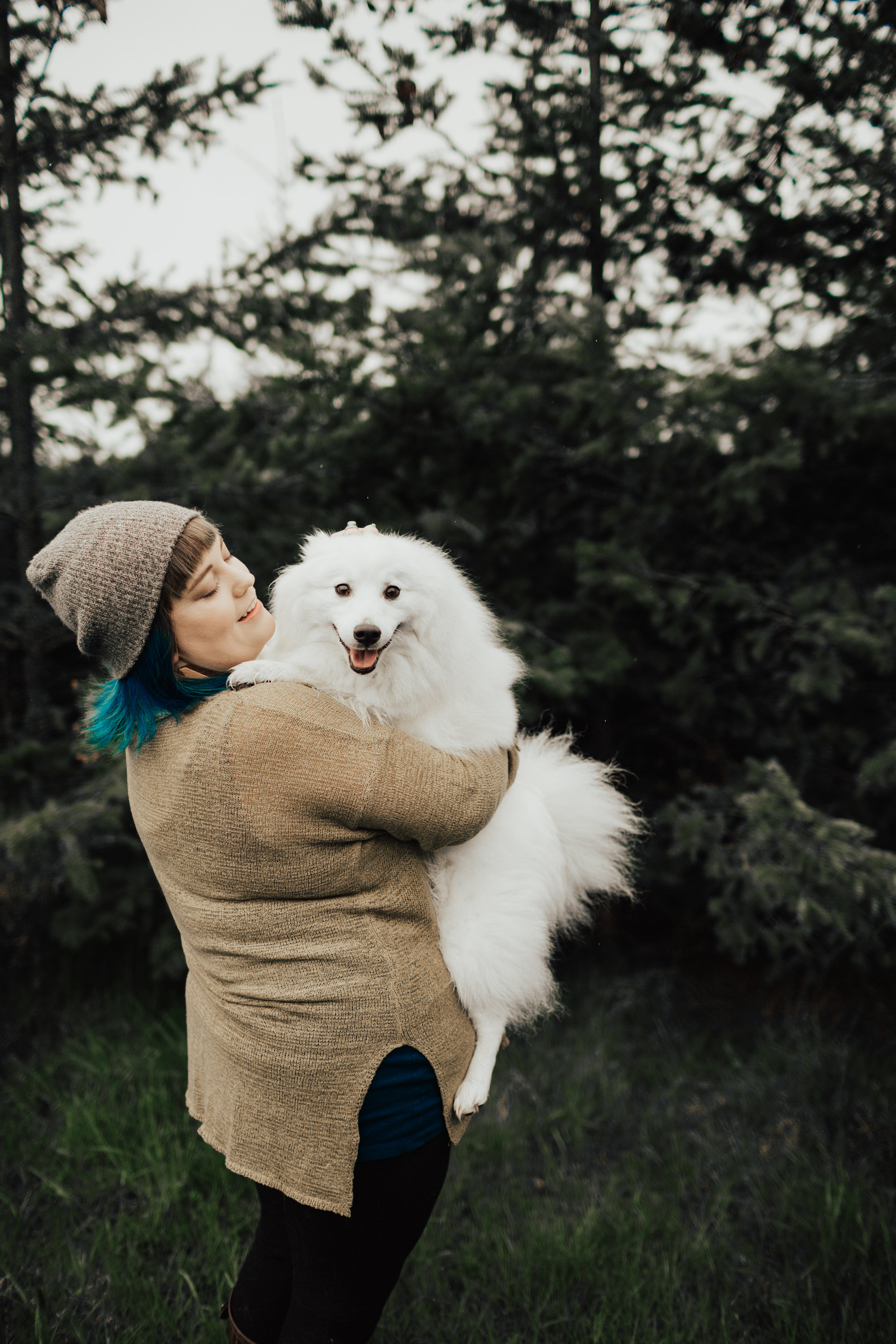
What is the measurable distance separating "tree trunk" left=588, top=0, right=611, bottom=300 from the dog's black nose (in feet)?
7.68

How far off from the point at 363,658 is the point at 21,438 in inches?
103

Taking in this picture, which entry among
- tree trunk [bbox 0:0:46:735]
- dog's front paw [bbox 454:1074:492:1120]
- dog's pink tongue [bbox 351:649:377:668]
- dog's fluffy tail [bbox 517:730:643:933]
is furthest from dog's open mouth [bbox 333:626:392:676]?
tree trunk [bbox 0:0:46:735]

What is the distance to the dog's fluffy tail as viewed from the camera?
179 centimetres

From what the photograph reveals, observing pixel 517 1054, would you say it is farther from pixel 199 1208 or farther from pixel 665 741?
pixel 665 741

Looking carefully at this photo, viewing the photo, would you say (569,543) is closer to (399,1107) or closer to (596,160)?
(596,160)

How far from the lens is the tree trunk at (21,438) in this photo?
3.10 meters

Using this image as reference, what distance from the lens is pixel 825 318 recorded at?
321cm

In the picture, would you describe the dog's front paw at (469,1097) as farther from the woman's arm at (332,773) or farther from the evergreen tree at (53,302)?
the evergreen tree at (53,302)

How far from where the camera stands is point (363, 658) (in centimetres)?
142

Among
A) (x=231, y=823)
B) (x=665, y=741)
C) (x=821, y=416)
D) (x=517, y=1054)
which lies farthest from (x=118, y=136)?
(x=517, y=1054)

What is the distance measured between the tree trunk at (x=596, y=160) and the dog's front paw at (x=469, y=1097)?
115 inches

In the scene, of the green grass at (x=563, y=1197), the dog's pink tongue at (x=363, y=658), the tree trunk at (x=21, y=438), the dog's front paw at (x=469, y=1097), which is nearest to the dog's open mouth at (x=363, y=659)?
the dog's pink tongue at (x=363, y=658)

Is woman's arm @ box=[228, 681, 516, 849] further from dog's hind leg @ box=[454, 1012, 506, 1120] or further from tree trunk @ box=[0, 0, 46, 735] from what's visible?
tree trunk @ box=[0, 0, 46, 735]

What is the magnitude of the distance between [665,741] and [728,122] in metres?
2.73
